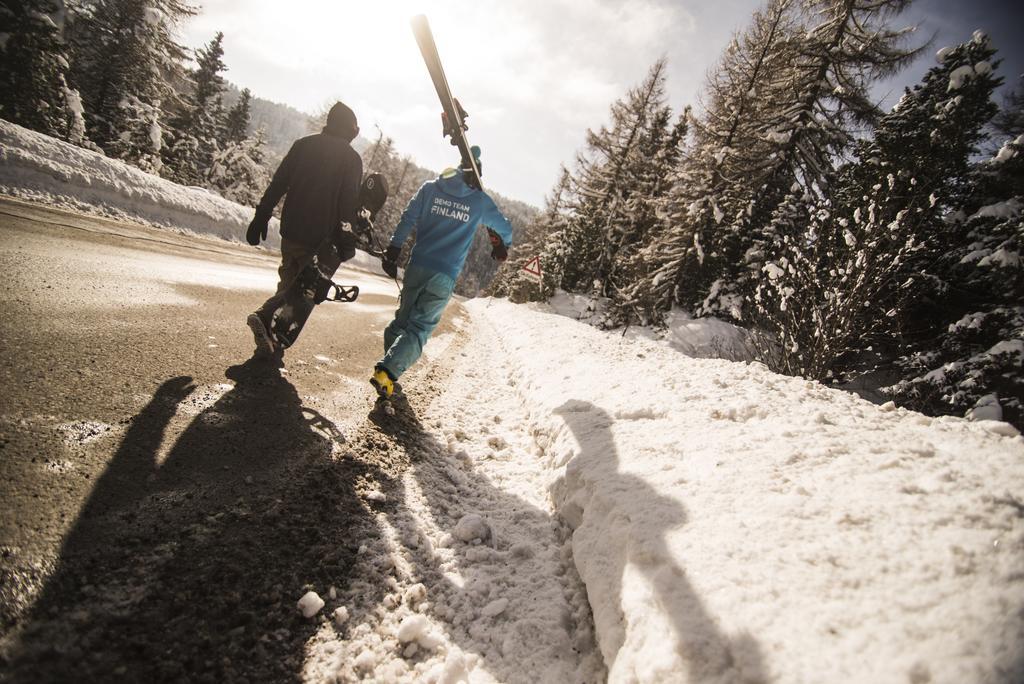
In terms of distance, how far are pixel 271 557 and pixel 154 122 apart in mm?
25841

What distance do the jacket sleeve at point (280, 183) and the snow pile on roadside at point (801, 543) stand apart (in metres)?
3.49

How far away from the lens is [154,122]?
1945 cm

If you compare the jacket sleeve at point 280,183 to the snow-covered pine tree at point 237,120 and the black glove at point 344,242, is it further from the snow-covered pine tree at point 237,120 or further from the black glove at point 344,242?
the snow-covered pine tree at point 237,120

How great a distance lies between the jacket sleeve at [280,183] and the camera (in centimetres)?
388

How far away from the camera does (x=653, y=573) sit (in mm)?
1746

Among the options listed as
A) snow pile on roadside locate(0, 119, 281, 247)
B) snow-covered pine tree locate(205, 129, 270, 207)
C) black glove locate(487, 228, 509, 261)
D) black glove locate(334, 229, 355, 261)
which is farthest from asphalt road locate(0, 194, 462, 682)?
snow-covered pine tree locate(205, 129, 270, 207)

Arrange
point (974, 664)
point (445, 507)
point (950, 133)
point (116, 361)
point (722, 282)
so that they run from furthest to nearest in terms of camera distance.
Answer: point (722, 282), point (950, 133), point (116, 361), point (445, 507), point (974, 664)

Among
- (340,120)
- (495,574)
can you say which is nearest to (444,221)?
(340,120)

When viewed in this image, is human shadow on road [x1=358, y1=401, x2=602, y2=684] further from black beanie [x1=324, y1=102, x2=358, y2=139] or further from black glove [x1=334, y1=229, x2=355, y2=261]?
black beanie [x1=324, y1=102, x2=358, y2=139]

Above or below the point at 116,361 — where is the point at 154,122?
above

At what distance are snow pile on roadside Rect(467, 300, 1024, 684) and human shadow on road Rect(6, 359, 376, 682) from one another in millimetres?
1251

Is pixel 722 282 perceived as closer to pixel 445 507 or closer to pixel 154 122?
pixel 445 507

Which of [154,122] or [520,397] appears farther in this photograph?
[154,122]

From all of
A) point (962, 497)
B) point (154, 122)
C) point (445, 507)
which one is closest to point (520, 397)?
point (445, 507)
